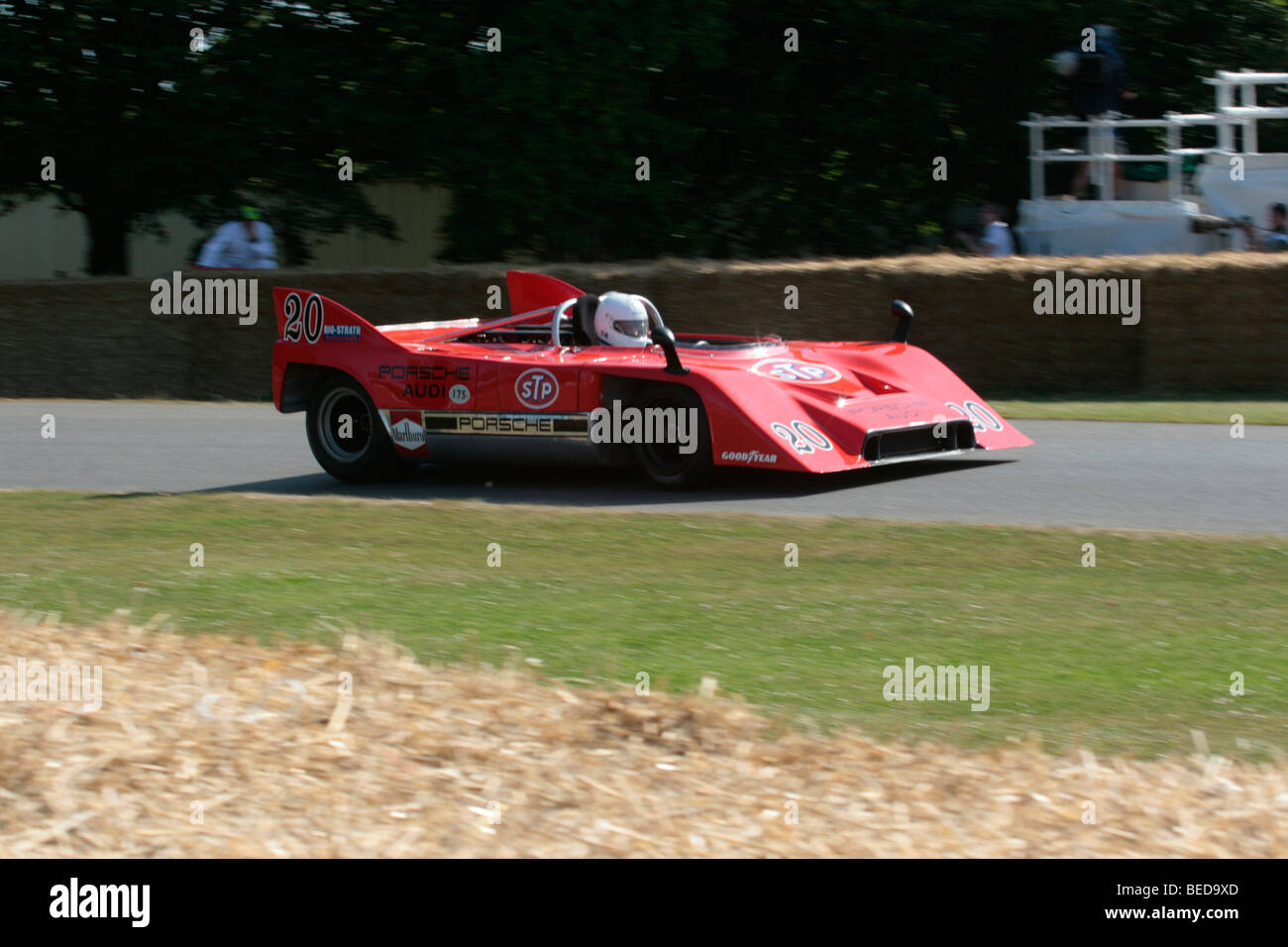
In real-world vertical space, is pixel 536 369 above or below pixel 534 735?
above

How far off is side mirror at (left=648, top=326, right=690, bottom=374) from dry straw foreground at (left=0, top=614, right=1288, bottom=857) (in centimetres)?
397

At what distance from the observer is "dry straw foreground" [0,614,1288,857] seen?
11.6 ft

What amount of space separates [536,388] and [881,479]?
199cm

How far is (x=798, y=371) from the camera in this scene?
9.02 m

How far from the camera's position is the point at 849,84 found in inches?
731

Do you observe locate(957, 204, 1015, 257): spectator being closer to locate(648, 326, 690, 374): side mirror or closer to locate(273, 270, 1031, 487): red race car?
locate(273, 270, 1031, 487): red race car

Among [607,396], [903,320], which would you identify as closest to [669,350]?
[607,396]

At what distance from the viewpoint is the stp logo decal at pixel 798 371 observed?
8914mm

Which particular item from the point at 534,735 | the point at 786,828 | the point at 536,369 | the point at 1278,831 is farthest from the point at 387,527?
the point at 1278,831

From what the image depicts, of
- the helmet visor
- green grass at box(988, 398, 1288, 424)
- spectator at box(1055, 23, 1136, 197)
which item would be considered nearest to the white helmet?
the helmet visor

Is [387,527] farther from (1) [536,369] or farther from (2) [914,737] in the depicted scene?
(2) [914,737]
